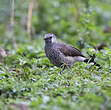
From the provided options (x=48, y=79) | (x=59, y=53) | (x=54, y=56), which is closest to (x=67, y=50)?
(x=59, y=53)

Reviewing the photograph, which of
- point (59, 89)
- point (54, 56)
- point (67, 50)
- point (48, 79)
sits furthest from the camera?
point (67, 50)

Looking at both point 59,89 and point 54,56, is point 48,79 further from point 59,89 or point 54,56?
point 54,56

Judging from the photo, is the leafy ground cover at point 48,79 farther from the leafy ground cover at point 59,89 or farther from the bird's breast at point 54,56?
the bird's breast at point 54,56

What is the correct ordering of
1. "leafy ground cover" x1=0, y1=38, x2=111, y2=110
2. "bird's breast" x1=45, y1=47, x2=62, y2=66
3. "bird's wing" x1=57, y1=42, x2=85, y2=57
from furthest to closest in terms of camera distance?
"bird's wing" x1=57, y1=42, x2=85, y2=57 → "bird's breast" x1=45, y1=47, x2=62, y2=66 → "leafy ground cover" x1=0, y1=38, x2=111, y2=110

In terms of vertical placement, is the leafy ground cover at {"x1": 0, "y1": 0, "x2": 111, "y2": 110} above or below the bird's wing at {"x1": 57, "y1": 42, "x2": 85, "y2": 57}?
below

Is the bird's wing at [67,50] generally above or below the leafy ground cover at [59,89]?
above

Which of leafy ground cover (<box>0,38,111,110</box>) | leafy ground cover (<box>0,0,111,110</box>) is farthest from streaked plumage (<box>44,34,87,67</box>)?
leafy ground cover (<box>0,38,111,110</box>)

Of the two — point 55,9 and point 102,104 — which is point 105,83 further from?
point 55,9

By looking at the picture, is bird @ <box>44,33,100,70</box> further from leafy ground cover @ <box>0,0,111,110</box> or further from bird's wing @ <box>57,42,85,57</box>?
leafy ground cover @ <box>0,0,111,110</box>

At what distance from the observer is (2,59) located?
8.30m

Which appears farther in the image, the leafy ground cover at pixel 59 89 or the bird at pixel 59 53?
the bird at pixel 59 53

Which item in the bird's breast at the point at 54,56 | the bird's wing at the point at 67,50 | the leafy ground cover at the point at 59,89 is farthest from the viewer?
the bird's wing at the point at 67,50

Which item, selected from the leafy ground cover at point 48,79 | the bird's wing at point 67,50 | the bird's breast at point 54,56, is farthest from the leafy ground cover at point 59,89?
the bird's wing at point 67,50

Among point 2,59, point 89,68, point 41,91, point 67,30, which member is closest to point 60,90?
point 41,91
